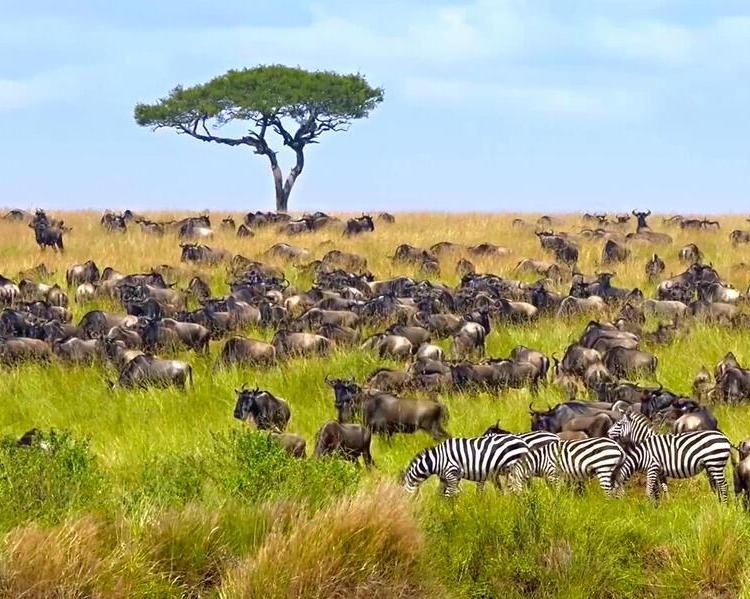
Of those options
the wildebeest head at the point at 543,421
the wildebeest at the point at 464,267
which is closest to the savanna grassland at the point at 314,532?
the wildebeest head at the point at 543,421

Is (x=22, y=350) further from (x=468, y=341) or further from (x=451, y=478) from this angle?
(x=451, y=478)

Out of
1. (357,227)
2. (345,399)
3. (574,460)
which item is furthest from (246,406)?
(357,227)

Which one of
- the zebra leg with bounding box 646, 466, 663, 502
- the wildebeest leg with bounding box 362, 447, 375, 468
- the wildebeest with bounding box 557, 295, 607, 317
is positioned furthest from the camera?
the wildebeest with bounding box 557, 295, 607, 317

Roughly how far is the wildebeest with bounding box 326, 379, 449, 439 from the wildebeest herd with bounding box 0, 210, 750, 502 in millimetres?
17

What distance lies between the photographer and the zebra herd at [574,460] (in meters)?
10.4

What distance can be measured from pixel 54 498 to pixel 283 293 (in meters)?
14.1

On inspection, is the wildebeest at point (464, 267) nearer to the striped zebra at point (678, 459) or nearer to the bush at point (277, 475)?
the striped zebra at point (678, 459)

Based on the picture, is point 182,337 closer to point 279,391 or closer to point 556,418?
point 279,391

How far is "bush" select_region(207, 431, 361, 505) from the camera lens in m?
9.39

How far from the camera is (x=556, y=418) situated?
1230 centimetres

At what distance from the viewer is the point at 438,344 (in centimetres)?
1889

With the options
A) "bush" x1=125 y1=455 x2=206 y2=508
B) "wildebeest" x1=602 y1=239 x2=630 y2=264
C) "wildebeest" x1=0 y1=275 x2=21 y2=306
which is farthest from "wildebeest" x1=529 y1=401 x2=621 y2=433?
"wildebeest" x1=602 y1=239 x2=630 y2=264

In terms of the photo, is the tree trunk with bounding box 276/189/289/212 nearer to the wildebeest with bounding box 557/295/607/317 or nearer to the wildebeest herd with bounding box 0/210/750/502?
the wildebeest herd with bounding box 0/210/750/502

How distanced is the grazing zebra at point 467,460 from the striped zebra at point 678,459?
1047 mm
